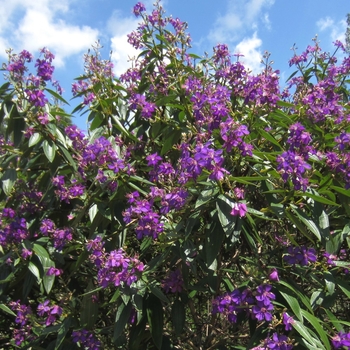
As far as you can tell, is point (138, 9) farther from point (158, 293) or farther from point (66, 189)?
point (158, 293)

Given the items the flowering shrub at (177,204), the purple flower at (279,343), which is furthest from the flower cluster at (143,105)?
the purple flower at (279,343)

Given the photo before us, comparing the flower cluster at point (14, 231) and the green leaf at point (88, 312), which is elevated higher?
the flower cluster at point (14, 231)

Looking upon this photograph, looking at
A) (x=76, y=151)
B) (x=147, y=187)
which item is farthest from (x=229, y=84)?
(x=76, y=151)

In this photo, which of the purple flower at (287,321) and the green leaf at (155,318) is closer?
the purple flower at (287,321)

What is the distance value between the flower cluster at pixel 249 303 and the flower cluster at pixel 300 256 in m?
0.24

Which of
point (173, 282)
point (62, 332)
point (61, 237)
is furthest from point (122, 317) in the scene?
point (61, 237)

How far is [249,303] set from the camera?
1854 mm

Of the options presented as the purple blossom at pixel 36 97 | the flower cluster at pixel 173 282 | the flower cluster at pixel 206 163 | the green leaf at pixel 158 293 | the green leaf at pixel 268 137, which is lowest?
the green leaf at pixel 158 293

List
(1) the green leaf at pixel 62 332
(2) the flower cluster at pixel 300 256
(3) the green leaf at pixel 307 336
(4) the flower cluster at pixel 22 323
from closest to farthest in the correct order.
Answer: (3) the green leaf at pixel 307 336, (2) the flower cluster at pixel 300 256, (1) the green leaf at pixel 62 332, (4) the flower cluster at pixel 22 323

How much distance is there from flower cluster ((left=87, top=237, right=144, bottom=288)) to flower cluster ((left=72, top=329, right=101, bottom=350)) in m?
0.43

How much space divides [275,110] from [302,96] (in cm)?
22

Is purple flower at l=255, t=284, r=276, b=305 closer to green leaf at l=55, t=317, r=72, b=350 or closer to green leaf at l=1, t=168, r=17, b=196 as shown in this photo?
green leaf at l=55, t=317, r=72, b=350

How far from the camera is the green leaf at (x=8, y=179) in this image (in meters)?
2.54

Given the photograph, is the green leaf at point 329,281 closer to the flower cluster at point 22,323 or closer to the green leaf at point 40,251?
the green leaf at point 40,251
